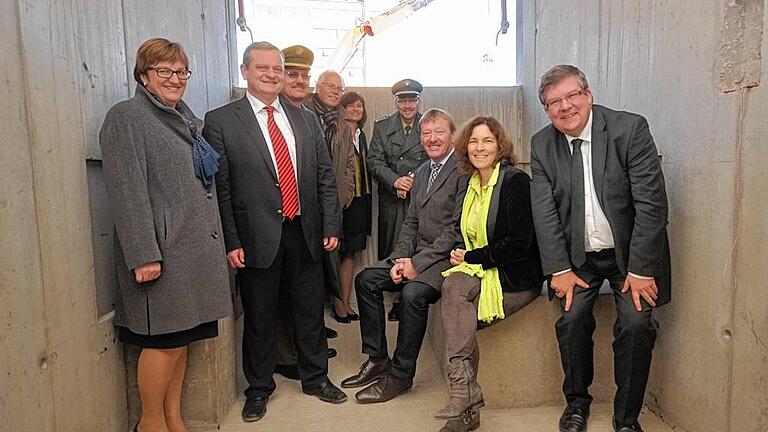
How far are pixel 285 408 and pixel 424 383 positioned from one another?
0.66 meters

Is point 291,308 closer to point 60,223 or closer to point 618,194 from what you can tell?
point 60,223

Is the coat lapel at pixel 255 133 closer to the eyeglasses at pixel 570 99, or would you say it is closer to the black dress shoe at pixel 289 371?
the black dress shoe at pixel 289 371

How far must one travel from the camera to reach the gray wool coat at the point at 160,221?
1.65 metres

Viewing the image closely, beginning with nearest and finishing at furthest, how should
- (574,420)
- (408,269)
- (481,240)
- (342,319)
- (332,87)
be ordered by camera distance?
(574,420)
(481,240)
(408,269)
(332,87)
(342,319)

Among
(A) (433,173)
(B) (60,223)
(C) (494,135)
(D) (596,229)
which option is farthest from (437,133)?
(B) (60,223)

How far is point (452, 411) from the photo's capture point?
1969 millimetres

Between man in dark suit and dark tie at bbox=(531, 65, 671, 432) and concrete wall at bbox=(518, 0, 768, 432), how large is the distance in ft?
0.51

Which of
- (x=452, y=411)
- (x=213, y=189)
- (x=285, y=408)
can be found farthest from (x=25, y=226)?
(x=452, y=411)

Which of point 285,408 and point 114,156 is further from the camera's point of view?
point 285,408

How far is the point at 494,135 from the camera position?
221cm

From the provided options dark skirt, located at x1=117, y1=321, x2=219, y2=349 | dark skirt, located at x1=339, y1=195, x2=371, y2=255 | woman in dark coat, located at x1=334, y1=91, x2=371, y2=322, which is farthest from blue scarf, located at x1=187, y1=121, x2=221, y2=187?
dark skirt, located at x1=339, y1=195, x2=371, y2=255

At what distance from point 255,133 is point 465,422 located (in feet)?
4.63

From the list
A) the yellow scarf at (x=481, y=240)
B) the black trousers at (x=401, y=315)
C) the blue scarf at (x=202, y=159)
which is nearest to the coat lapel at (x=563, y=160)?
the yellow scarf at (x=481, y=240)

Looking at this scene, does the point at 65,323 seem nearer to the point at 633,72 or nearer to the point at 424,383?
the point at 424,383
